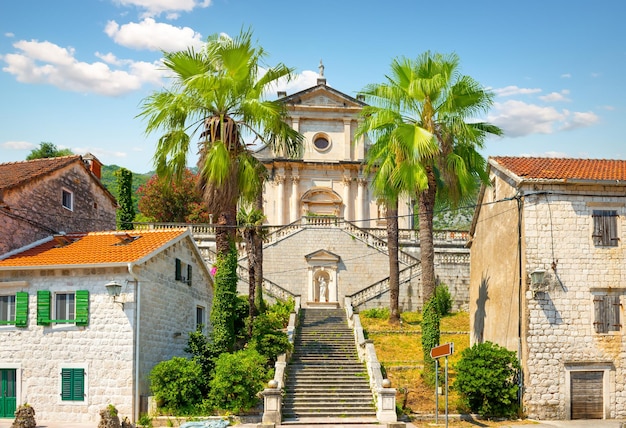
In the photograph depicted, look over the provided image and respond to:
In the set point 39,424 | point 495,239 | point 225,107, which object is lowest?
point 39,424

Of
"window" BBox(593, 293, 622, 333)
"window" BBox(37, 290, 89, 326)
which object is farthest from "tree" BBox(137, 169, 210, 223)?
"window" BBox(593, 293, 622, 333)

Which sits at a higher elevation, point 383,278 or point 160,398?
point 383,278

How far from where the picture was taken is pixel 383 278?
4059cm

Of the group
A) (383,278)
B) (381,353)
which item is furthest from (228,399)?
(383,278)

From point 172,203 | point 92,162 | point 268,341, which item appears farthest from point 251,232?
point 172,203

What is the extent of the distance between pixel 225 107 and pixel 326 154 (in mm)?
32151

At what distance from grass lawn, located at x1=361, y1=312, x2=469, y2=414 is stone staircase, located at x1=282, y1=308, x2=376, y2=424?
111 cm

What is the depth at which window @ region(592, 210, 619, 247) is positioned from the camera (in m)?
23.2

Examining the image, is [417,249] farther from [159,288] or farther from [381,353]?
[159,288]

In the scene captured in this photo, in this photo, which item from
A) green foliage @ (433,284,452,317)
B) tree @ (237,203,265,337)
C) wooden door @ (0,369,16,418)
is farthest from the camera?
green foliage @ (433,284,452,317)

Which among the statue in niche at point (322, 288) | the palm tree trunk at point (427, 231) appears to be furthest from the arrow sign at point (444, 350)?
the statue in niche at point (322, 288)

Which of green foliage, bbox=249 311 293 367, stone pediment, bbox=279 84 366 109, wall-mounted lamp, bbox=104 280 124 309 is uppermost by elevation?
stone pediment, bbox=279 84 366 109

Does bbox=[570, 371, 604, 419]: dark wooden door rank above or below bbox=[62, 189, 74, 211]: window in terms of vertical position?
below

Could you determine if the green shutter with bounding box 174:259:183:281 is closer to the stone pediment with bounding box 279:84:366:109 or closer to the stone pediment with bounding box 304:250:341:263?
the stone pediment with bounding box 304:250:341:263
